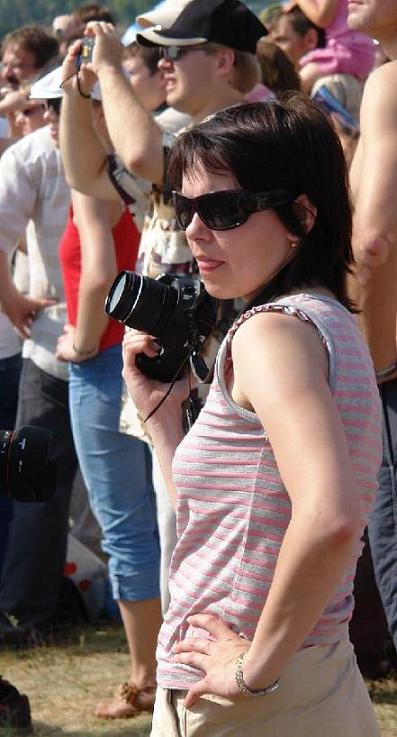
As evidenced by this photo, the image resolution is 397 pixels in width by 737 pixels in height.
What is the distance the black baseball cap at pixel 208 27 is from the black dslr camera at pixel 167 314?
1556 mm

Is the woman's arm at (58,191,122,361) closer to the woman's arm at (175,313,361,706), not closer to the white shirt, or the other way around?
the white shirt

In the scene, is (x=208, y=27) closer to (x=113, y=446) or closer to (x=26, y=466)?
(x=113, y=446)

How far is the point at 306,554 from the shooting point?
5.29 ft

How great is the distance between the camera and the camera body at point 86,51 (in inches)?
142

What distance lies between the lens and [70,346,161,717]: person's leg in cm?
398

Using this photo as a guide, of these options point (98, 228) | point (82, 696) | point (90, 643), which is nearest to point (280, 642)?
point (98, 228)

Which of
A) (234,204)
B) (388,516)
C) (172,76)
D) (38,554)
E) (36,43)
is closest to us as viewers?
(234,204)

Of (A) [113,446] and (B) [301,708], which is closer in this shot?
(B) [301,708]

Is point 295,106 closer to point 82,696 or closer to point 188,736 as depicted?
point 188,736

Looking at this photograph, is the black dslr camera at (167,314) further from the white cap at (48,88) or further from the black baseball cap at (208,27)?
the white cap at (48,88)

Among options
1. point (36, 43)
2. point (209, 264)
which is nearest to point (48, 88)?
point (36, 43)

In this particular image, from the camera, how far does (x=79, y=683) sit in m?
4.34

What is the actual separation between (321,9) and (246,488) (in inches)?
141

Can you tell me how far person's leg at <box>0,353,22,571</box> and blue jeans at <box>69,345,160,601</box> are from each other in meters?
0.87
